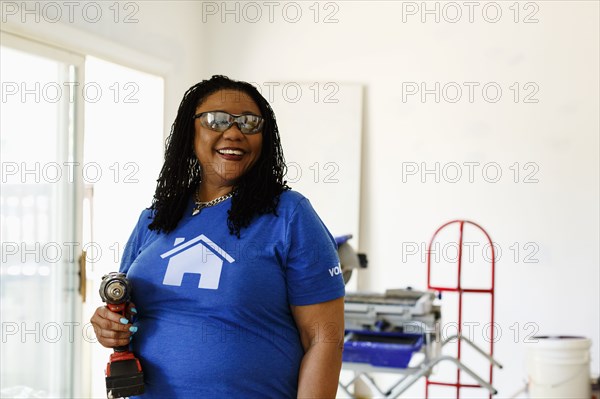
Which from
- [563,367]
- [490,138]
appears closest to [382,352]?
[563,367]

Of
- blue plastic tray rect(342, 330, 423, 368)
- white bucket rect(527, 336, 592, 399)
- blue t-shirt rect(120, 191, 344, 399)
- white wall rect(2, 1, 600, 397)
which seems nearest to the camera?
blue t-shirt rect(120, 191, 344, 399)

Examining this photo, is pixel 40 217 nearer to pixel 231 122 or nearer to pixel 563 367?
pixel 231 122

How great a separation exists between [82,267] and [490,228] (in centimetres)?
247

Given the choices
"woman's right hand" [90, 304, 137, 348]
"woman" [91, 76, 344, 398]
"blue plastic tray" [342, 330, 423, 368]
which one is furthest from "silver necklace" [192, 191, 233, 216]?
"blue plastic tray" [342, 330, 423, 368]

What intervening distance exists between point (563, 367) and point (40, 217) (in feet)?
8.90

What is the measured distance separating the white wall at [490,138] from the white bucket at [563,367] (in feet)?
2.56

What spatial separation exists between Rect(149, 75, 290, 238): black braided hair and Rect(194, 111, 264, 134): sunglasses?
0.05 meters

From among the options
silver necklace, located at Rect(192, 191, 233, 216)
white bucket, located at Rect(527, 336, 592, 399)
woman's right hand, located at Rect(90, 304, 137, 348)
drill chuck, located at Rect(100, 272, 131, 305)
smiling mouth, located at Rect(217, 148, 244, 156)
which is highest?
smiling mouth, located at Rect(217, 148, 244, 156)

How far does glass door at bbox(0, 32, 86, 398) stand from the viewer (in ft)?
11.3

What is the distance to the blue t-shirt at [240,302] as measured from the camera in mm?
1536

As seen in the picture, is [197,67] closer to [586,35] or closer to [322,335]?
[586,35]

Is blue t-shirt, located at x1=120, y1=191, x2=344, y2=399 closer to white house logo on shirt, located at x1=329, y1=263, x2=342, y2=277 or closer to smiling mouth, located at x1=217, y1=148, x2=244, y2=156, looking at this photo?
white house logo on shirt, located at x1=329, y1=263, x2=342, y2=277

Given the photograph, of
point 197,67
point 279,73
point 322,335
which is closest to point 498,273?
point 279,73

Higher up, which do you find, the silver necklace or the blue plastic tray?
the silver necklace
